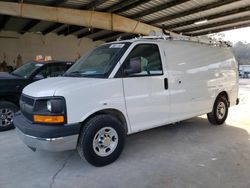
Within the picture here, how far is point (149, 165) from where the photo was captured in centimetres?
430

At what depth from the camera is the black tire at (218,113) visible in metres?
6.55

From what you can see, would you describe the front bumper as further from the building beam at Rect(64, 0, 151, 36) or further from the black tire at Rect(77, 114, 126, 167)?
the building beam at Rect(64, 0, 151, 36)

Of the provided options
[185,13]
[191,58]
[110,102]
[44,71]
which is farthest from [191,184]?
[185,13]

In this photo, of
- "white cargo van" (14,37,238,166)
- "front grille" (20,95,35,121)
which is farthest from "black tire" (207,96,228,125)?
"front grille" (20,95,35,121)

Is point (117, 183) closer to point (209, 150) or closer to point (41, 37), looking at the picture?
point (209, 150)

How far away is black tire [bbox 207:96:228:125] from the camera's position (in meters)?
6.55

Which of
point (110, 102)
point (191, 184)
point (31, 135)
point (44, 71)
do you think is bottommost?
point (191, 184)

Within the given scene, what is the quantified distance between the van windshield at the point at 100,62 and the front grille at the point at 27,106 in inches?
35.2

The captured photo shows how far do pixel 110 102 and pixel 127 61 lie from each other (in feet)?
2.62

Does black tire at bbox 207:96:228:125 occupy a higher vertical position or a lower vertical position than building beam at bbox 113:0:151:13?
lower

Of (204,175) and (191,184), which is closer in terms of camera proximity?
(191,184)

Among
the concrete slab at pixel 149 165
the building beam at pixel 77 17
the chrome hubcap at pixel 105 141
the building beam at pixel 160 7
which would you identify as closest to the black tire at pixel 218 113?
the concrete slab at pixel 149 165

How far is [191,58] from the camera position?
5809 millimetres

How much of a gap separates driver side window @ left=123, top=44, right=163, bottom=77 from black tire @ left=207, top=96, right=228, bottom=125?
7.28 ft
